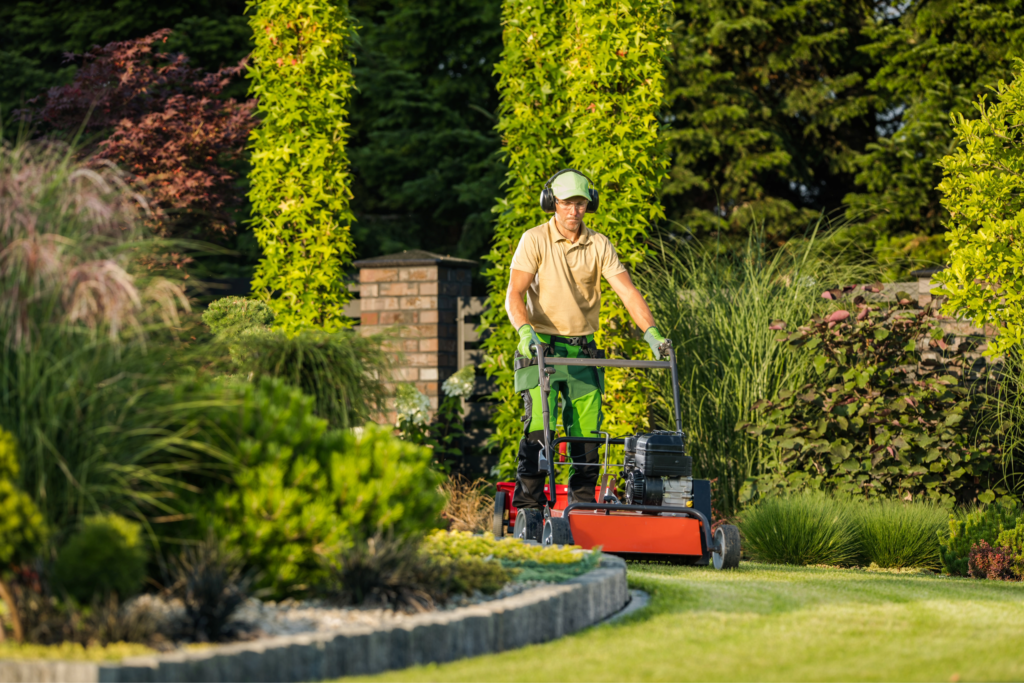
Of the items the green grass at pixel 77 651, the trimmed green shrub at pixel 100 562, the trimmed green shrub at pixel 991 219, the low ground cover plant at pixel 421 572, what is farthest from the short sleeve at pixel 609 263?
the green grass at pixel 77 651

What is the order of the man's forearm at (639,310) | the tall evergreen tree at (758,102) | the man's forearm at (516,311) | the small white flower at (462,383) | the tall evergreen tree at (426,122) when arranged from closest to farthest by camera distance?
the man's forearm at (516,311), the man's forearm at (639,310), the small white flower at (462,383), the tall evergreen tree at (758,102), the tall evergreen tree at (426,122)

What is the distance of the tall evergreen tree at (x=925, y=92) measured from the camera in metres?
13.9

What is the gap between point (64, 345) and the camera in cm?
345

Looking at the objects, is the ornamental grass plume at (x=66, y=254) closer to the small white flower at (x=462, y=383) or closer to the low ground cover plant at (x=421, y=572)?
the low ground cover plant at (x=421, y=572)

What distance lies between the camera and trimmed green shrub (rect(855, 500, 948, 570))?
254 inches

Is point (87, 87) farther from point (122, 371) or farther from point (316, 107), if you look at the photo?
point (122, 371)

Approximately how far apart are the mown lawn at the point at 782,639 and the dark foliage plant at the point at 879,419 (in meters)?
2.27

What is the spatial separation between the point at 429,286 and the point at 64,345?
5.67 m

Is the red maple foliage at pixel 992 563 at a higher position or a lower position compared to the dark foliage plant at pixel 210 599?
lower

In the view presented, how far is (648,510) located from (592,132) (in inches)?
133

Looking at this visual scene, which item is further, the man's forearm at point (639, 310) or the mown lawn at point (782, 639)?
the man's forearm at point (639, 310)

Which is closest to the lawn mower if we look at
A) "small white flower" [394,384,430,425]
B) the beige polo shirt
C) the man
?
the man

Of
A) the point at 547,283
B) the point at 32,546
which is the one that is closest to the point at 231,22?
the point at 547,283

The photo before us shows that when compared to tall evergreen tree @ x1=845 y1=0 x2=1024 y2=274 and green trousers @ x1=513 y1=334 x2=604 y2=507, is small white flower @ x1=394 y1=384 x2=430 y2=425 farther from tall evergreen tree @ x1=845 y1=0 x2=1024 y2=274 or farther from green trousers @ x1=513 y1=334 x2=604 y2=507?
tall evergreen tree @ x1=845 y1=0 x2=1024 y2=274
